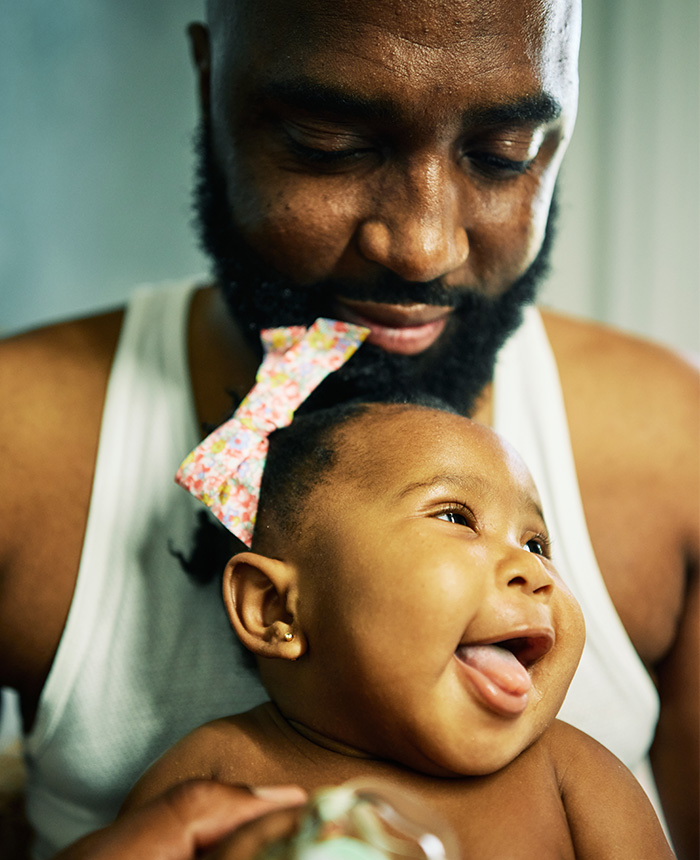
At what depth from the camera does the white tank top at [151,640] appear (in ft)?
4.26

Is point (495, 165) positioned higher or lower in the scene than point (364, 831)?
higher

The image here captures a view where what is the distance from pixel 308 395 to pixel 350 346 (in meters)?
0.10

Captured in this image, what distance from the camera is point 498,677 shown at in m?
0.95

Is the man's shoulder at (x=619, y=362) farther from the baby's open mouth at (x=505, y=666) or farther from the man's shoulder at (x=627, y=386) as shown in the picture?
the baby's open mouth at (x=505, y=666)

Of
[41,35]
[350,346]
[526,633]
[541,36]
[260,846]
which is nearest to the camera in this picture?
[260,846]

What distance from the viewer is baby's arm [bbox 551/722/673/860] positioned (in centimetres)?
97

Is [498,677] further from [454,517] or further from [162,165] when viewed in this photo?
[162,165]

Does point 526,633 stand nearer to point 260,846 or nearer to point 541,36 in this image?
point 260,846

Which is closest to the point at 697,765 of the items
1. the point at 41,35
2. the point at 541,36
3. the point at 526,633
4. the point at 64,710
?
the point at 526,633

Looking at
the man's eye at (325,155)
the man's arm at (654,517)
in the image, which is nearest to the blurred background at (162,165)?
the man's arm at (654,517)

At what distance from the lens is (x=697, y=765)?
1.36 meters

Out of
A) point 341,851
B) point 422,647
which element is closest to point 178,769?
point 422,647

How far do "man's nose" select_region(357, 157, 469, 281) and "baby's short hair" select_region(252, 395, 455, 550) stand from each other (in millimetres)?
191

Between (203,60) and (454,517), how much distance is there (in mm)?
934
